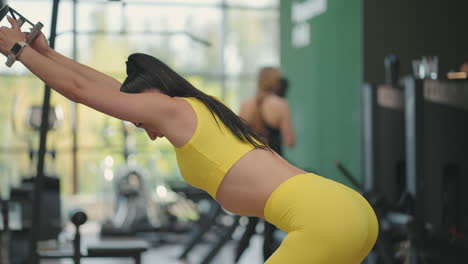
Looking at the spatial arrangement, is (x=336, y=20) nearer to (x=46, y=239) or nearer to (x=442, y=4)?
(x=442, y=4)

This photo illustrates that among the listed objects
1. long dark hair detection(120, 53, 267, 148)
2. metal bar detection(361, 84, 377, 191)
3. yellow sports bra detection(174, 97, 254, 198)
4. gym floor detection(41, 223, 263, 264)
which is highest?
long dark hair detection(120, 53, 267, 148)

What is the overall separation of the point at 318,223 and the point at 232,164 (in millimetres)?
281

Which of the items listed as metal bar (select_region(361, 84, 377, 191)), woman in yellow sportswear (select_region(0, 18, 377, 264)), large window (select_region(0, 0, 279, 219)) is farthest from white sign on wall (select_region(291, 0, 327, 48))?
woman in yellow sportswear (select_region(0, 18, 377, 264))

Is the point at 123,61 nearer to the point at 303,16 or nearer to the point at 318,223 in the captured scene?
the point at 303,16

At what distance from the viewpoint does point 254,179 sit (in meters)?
2.04

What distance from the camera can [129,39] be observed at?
981 cm

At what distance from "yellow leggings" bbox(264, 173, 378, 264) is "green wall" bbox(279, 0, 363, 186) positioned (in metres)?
4.22

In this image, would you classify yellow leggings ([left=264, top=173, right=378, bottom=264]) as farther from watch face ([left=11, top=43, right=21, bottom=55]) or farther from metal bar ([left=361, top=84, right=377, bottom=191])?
metal bar ([left=361, top=84, right=377, bottom=191])

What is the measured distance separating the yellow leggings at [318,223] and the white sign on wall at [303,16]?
520 cm

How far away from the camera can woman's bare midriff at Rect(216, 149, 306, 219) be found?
204 centimetres

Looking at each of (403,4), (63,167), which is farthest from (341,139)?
(63,167)

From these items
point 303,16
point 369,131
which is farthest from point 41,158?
point 303,16

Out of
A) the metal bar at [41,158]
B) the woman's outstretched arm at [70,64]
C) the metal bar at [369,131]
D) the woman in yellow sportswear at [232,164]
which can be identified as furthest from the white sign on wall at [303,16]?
the woman in yellow sportswear at [232,164]

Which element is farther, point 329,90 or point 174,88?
point 329,90
